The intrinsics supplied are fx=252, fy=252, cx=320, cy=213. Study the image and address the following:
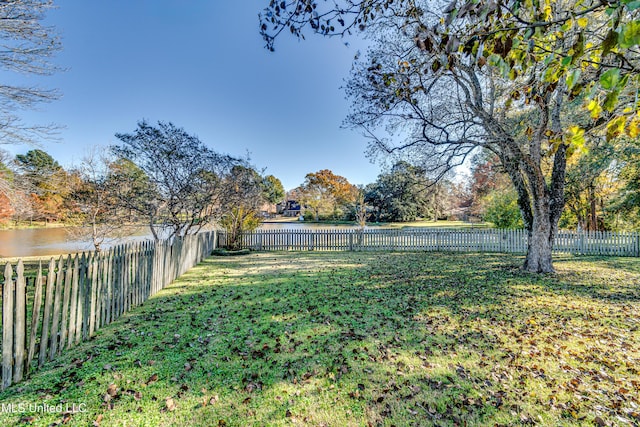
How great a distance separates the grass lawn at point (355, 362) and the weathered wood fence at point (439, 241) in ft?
22.0

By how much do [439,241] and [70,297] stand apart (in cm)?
1360

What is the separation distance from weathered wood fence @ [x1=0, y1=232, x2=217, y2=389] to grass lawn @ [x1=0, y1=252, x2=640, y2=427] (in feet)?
0.75

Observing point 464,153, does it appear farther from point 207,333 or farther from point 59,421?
point 59,421

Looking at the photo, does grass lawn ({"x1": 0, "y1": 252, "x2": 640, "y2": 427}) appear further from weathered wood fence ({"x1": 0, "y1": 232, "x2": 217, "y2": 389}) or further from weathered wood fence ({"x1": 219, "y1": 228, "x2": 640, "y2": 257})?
weathered wood fence ({"x1": 219, "y1": 228, "x2": 640, "y2": 257})

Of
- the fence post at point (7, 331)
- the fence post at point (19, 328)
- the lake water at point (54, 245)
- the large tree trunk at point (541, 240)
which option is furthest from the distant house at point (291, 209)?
the fence post at point (7, 331)

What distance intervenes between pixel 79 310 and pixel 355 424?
3.96 metres

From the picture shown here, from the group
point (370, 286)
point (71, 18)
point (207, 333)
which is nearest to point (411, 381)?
point (207, 333)

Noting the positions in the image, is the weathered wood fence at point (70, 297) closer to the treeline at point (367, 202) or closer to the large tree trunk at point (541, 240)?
the large tree trunk at point (541, 240)

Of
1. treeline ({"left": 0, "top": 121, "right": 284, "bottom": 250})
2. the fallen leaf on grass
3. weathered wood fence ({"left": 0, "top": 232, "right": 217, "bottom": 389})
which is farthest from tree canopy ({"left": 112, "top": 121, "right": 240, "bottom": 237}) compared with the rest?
the fallen leaf on grass

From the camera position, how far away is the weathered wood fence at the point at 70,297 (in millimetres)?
2631

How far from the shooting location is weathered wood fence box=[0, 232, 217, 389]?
8.63 feet

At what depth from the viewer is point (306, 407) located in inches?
93.7

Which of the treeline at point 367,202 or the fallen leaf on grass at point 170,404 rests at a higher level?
the treeline at point 367,202

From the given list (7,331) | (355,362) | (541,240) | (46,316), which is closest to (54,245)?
(46,316)
